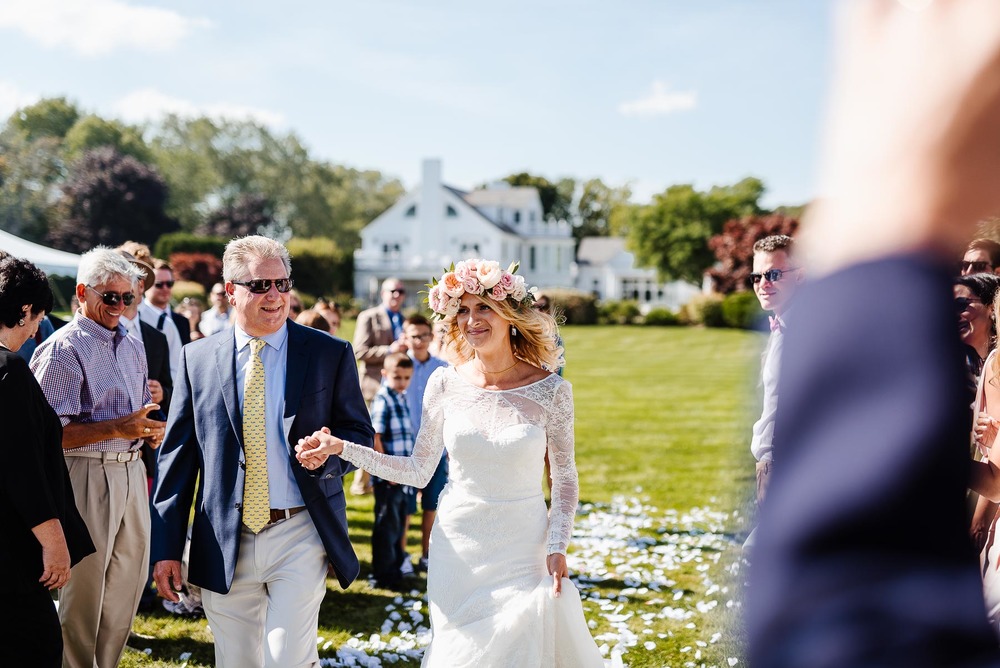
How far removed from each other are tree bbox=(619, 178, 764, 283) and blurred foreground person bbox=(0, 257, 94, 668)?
2487 inches

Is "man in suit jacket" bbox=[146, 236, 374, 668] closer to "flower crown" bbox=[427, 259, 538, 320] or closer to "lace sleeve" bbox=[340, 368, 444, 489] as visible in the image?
"lace sleeve" bbox=[340, 368, 444, 489]

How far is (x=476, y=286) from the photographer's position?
4871 mm

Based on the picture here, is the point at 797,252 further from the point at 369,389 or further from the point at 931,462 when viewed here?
the point at 369,389

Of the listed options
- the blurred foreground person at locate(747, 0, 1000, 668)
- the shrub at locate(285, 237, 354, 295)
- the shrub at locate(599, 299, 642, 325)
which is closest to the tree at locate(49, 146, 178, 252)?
the shrub at locate(285, 237, 354, 295)

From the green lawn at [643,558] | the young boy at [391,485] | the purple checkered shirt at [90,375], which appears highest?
the purple checkered shirt at [90,375]

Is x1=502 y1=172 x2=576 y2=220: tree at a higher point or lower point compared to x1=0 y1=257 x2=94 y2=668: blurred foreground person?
higher

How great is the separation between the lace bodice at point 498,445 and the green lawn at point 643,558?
0.90 metres

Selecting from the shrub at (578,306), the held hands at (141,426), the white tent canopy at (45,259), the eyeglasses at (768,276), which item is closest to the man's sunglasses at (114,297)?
the held hands at (141,426)

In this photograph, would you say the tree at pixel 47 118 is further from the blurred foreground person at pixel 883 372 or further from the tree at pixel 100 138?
the blurred foreground person at pixel 883 372

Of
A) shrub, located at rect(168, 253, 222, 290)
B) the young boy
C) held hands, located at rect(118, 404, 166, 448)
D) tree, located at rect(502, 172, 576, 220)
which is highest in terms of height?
tree, located at rect(502, 172, 576, 220)

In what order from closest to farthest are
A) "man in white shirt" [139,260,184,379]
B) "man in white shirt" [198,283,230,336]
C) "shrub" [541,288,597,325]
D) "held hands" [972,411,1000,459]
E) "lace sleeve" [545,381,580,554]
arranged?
"held hands" [972,411,1000,459] < "lace sleeve" [545,381,580,554] < "man in white shirt" [139,260,184,379] < "man in white shirt" [198,283,230,336] < "shrub" [541,288,597,325]

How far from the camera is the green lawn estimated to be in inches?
31.3

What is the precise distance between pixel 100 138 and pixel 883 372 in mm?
84073

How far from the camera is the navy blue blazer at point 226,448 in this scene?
4.23 metres
